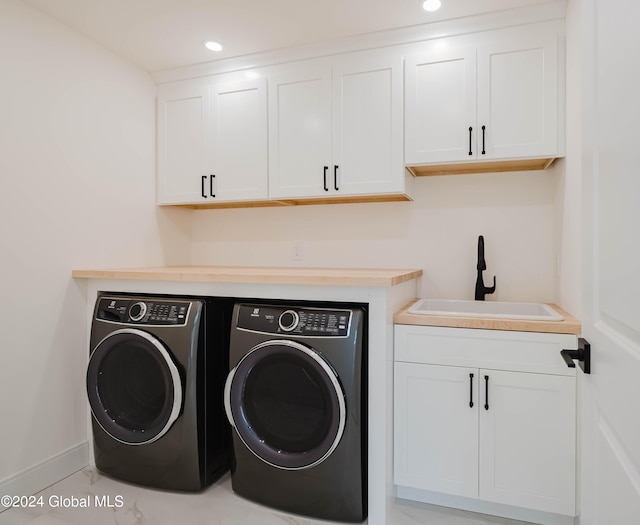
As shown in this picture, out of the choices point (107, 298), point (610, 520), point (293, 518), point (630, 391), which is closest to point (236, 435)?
point (293, 518)

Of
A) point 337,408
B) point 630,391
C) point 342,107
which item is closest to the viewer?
point 630,391

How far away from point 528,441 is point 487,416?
18cm

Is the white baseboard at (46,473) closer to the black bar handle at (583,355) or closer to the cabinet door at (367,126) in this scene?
the cabinet door at (367,126)

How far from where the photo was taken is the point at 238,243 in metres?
2.93

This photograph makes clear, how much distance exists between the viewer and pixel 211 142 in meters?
2.56

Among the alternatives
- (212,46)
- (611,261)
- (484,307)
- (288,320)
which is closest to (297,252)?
(288,320)

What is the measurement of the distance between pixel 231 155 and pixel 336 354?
1.52 meters

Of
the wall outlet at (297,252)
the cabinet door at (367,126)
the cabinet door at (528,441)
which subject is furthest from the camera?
the wall outlet at (297,252)

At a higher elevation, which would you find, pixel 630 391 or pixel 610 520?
pixel 630 391

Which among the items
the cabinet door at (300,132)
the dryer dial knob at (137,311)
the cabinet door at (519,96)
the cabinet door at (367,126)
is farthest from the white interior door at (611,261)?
the dryer dial knob at (137,311)

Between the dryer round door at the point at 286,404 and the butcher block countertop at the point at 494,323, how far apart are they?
1.45 ft

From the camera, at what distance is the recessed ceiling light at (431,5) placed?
1903mm

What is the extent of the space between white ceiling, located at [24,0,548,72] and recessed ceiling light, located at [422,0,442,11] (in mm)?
28

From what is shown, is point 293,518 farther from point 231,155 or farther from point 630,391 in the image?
point 231,155
